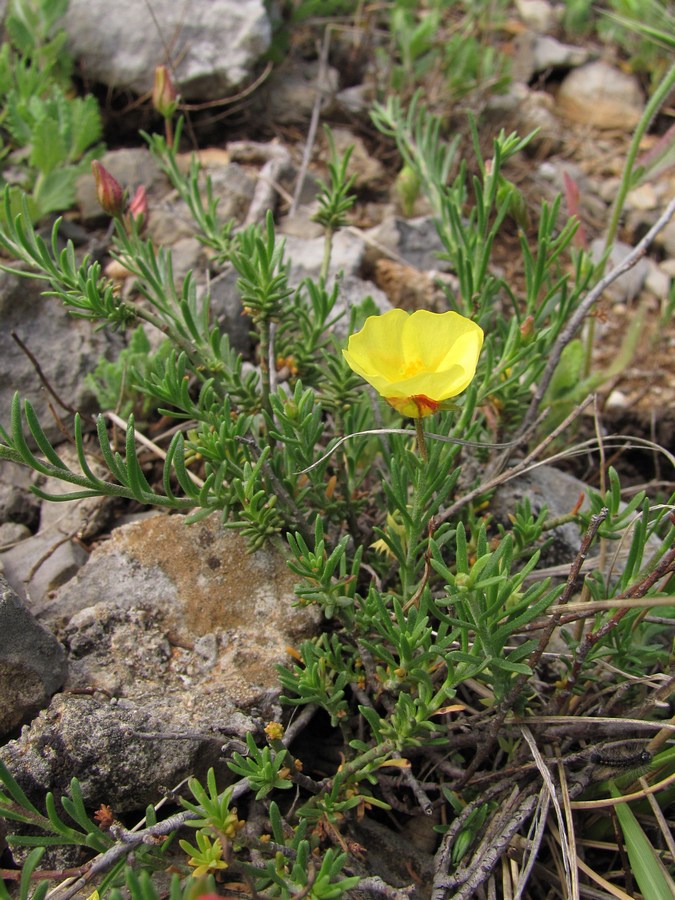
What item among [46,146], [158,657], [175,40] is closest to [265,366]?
[158,657]

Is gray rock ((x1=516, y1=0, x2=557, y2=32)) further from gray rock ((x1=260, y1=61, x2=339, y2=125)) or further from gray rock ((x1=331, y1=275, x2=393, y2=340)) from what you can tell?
gray rock ((x1=331, y1=275, x2=393, y2=340))

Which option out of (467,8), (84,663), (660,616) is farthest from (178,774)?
(467,8)

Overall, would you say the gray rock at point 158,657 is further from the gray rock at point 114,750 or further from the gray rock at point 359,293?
the gray rock at point 359,293

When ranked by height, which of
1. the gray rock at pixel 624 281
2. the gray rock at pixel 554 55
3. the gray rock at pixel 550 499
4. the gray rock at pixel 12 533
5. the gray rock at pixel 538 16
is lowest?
the gray rock at pixel 12 533

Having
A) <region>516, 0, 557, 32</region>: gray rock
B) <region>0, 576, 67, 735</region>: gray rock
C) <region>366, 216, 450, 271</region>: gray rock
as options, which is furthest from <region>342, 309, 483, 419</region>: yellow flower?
<region>516, 0, 557, 32</region>: gray rock

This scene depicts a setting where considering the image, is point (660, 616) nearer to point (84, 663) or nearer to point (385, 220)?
point (84, 663)

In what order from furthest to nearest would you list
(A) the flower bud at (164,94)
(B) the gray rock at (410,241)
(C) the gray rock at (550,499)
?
(B) the gray rock at (410,241) < (A) the flower bud at (164,94) < (C) the gray rock at (550,499)

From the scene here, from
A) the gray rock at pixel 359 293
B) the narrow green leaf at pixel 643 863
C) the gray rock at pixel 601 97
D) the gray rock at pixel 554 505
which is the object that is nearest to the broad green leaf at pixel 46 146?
the gray rock at pixel 359 293

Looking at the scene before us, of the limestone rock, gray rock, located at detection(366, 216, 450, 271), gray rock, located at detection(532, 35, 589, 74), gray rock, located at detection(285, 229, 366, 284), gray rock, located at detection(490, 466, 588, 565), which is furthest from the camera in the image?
gray rock, located at detection(532, 35, 589, 74)
